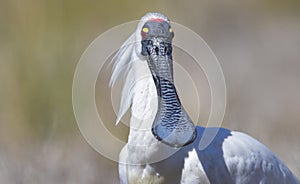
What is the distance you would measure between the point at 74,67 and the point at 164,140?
10.4 feet

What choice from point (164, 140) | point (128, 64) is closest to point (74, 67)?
point (128, 64)

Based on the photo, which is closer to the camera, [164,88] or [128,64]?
[164,88]

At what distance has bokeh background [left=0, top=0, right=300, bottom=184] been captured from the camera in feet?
23.6

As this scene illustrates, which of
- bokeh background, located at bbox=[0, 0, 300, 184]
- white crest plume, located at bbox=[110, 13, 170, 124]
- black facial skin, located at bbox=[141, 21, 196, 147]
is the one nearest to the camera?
black facial skin, located at bbox=[141, 21, 196, 147]

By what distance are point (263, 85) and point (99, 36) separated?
1399 millimetres

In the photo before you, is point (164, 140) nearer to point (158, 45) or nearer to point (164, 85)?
point (164, 85)

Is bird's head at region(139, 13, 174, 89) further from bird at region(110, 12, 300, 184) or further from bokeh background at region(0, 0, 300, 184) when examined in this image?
bokeh background at region(0, 0, 300, 184)

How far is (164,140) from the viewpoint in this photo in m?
4.80

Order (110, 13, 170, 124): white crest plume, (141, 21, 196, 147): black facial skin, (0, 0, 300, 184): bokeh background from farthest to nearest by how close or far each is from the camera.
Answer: (0, 0, 300, 184): bokeh background → (110, 13, 170, 124): white crest plume → (141, 21, 196, 147): black facial skin

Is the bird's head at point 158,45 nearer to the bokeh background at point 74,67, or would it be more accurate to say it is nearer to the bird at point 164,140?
the bird at point 164,140

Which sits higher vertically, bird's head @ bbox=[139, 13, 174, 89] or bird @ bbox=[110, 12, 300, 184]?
bird's head @ bbox=[139, 13, 174, 89]

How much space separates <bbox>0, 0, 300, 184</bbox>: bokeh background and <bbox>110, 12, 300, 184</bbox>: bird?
1.72 m

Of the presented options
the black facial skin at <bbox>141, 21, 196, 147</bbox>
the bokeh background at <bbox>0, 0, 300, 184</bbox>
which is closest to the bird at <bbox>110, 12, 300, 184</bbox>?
the black facial skin at <bbox>141, 21, 196, 147</bbox>

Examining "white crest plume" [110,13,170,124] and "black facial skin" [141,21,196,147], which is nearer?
"black facial skin" [141,21,196,147]
